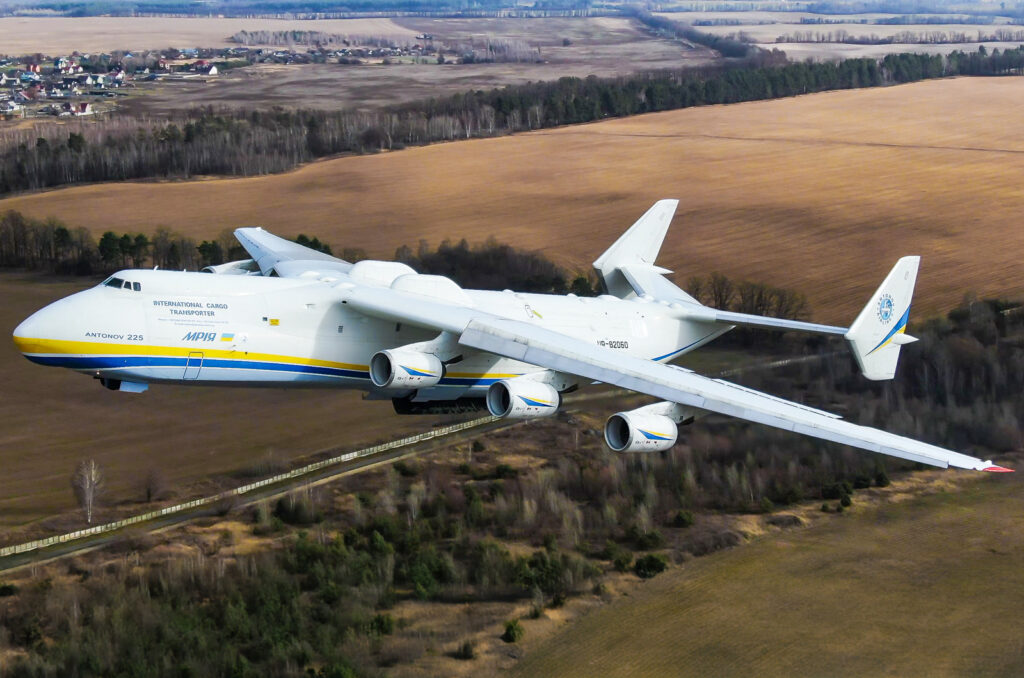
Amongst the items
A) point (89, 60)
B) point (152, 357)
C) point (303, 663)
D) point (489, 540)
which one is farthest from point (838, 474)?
point (89, 60)

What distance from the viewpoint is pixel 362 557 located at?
36.6 m

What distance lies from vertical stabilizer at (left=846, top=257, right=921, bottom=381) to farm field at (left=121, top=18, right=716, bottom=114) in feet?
283

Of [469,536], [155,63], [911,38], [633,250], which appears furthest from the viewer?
[155,63]

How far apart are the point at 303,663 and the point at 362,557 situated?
5.69 m

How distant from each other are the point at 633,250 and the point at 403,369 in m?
11.9

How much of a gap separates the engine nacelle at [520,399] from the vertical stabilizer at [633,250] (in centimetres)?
952

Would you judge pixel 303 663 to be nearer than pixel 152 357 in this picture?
No

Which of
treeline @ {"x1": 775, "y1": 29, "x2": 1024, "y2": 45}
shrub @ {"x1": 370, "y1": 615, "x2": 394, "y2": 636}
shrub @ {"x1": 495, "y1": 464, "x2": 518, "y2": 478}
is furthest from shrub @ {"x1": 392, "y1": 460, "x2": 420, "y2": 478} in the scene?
treeline @ {"x1": 775, "y1": 29, "x2": 1024, "y2": 45}

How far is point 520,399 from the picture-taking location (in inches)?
1123

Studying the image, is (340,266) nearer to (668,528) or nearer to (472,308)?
(472,308)

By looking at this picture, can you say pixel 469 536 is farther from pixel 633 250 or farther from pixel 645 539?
pixel 633 250

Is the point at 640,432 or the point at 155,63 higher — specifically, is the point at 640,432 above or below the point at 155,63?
below

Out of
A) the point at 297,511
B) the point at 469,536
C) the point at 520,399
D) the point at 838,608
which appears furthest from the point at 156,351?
the point at 838,608

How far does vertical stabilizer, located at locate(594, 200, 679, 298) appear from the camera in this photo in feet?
126
